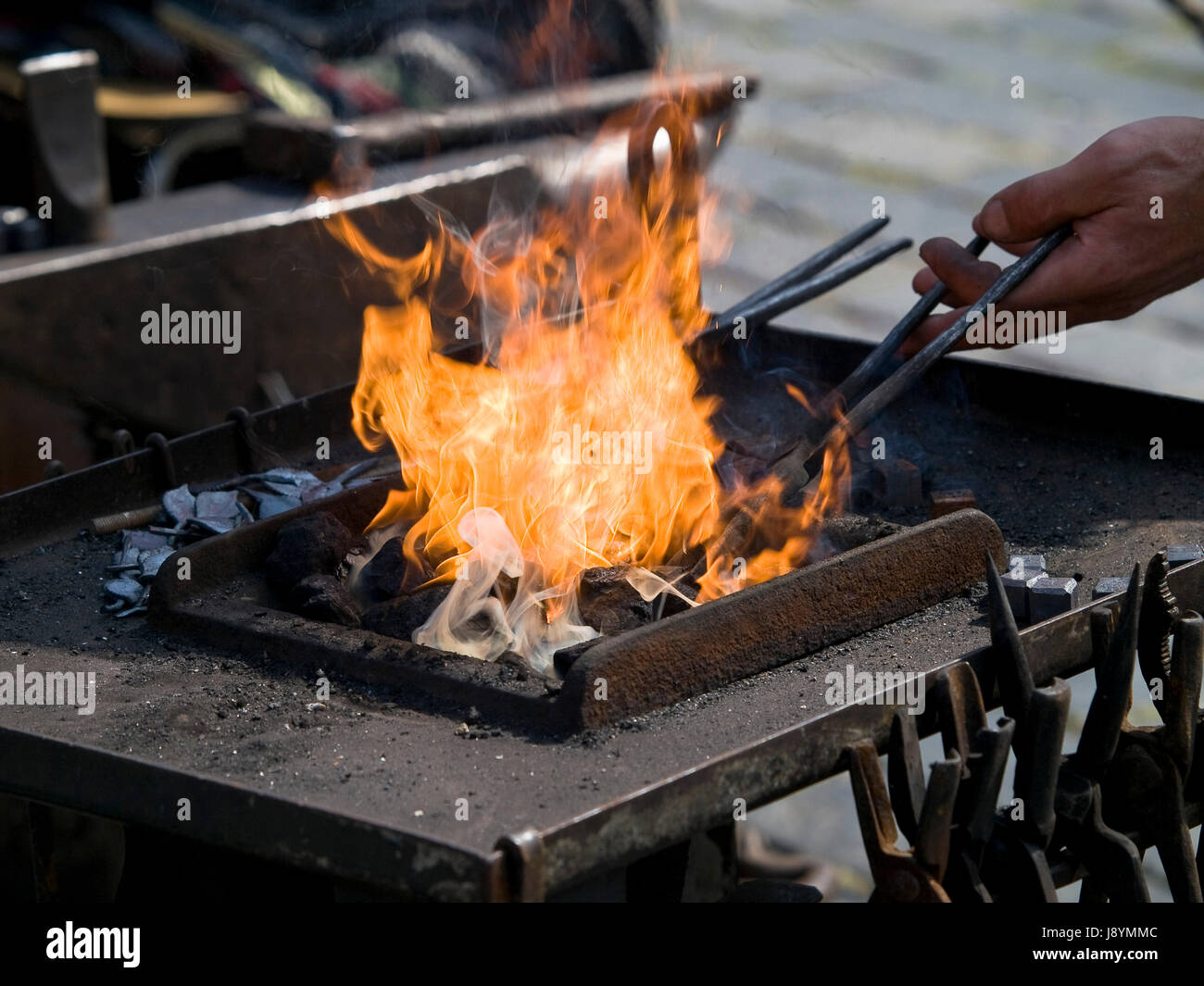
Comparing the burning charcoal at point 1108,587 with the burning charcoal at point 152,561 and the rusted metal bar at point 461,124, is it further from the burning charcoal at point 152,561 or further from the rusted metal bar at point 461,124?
the rusted metal bar at point 461,124

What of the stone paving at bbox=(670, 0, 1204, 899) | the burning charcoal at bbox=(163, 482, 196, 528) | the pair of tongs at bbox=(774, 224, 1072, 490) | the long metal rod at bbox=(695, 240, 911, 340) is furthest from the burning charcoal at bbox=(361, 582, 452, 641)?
the stone paving at bbox=(670, 0, 1204, 899)

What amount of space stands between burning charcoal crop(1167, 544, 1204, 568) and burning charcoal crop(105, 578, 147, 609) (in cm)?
177

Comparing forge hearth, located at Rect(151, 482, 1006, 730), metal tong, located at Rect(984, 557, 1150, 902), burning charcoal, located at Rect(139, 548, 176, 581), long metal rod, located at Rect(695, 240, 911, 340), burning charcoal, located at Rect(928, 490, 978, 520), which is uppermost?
long metal rod, located at Rect(695, 240, 911, 340)

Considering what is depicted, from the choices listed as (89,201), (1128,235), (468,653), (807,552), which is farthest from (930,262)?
(89,201)

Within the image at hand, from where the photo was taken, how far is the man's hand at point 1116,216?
2967mm

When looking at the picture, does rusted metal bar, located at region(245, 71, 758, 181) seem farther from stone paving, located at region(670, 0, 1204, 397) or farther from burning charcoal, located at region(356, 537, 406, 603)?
burning charcoal, located at region(356, 537, 406, 603)

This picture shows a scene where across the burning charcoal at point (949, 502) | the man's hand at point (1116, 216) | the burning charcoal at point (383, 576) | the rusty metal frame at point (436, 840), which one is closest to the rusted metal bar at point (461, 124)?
the man's hand at point (1116, 216)

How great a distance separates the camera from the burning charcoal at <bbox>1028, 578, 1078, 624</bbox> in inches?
101

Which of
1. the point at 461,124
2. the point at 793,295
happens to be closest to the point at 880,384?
the point at 793,295

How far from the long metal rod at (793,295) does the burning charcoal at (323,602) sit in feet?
3.70

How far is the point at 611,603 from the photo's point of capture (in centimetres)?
267
